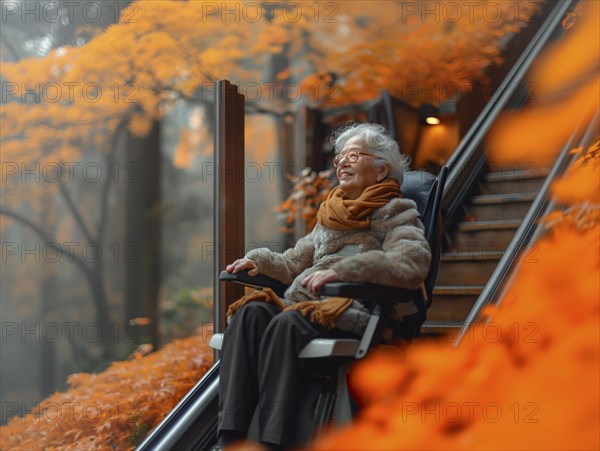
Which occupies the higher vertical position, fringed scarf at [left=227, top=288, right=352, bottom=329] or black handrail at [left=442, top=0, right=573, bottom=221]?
black handrail at [left=442, top=0, right=573, bottom=221]

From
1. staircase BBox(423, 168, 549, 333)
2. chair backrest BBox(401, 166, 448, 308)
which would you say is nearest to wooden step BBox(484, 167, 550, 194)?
staircase BBox(423, 168, 549, 333)

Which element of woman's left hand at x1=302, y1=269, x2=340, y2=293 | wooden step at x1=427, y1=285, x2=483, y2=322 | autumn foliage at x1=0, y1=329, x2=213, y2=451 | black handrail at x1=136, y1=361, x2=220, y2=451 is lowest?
autumn foliage at x1=0, y1=329, x2=213, y2=451

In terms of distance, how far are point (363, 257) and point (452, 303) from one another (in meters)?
1.56

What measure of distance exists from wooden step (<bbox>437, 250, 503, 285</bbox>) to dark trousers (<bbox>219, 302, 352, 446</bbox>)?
1.67 m

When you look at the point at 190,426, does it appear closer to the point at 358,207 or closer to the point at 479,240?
the point at 358,207

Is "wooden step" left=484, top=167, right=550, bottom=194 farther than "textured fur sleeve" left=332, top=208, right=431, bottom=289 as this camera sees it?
Yes

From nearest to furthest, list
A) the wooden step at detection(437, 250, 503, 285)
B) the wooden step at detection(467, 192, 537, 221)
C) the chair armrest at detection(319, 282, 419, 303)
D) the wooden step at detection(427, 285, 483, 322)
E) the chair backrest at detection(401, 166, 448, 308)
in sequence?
the chair armrest at detection(319, 282, 419, 303) → the chair backrest at detection(401, 166, 448, 308) → the wooden step at detection(427, 285, 483, 322) → the wooden step at detection(437, 250, 503, 285) → the wooden step at detection(467, 192, 537, 221)

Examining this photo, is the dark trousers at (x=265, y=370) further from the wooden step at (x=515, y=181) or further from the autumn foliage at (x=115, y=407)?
the wooden step at (x=515, y=181)

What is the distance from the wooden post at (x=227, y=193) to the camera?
3008 millimetres

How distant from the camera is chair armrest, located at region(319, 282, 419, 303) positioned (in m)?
2.16

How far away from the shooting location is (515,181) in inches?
179

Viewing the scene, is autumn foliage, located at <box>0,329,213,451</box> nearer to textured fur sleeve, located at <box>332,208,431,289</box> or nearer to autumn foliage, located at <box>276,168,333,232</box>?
autumn foliage, located at <box>276,168,333,232</box>

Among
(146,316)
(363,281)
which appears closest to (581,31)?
(363,281)

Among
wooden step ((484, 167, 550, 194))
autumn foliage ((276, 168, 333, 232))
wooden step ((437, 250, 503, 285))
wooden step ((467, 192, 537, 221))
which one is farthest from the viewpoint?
autumn foliage ((276, 168, 333, 232))
